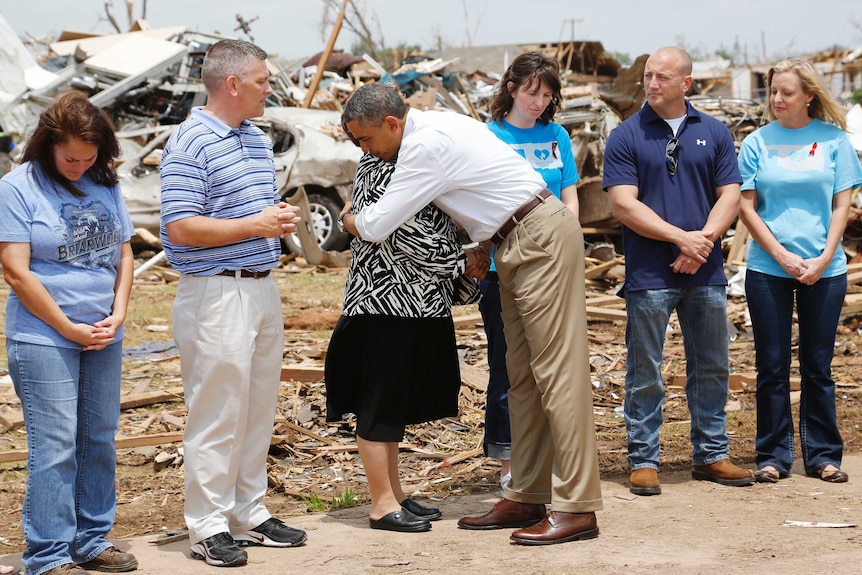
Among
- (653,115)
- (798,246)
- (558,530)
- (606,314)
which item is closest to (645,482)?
(558,530)

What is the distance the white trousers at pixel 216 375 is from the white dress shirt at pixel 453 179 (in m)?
0.65

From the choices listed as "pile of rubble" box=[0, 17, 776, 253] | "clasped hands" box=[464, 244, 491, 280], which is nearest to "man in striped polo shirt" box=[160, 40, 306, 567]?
"clasped hands" box=[464, 244, 491, 280]

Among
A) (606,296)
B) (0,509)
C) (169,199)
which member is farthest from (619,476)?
(606,296)

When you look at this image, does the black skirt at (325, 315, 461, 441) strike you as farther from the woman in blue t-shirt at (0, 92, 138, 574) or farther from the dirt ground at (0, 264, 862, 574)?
the woman in blue t-shirt at (0, 92, 138, 574)

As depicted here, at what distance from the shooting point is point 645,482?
224 inches

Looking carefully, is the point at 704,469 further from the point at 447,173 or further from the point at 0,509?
the point at 0,509

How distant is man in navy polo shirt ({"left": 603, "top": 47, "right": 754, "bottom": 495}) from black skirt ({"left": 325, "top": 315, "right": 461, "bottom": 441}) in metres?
1.21

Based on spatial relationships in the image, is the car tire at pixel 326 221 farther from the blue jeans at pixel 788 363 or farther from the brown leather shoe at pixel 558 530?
the brown leather shoe at pixel 558 530

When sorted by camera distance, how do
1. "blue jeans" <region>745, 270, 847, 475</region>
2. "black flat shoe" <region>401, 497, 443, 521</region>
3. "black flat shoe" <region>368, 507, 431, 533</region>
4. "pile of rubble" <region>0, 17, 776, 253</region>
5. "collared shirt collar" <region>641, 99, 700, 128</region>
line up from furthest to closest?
"pile of rubble" <region>0, 17, 776, 253</region> < "blue jeans" <region>745, 270, 847, 475</region> < "collared shirt collar" <region>641, 99, 700, 128</region> < "black flat shoe" <region>401, 497, 443, 521</region> < "black flat shoe" <region>368, 507, 431, 533</region>

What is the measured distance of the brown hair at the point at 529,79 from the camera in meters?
5.50

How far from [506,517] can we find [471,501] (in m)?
0.64

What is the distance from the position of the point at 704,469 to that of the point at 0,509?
4020mm

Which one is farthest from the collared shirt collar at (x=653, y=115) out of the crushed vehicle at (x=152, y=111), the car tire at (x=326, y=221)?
the car tire at (x=326, y=221)

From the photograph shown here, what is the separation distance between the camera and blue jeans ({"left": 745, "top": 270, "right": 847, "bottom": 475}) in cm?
587
